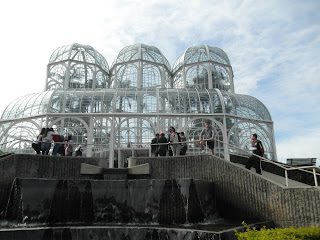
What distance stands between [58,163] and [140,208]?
15.9ft

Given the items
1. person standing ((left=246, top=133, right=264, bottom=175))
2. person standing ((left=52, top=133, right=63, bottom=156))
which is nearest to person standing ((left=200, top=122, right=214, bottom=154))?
person standing ((left=246, top=133, right=264, bottom=175))

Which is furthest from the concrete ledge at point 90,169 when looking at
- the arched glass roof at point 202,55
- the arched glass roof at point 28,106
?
the arched glass roof at point 202,55

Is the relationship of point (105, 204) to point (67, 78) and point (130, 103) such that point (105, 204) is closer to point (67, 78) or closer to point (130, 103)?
point (130, 103)

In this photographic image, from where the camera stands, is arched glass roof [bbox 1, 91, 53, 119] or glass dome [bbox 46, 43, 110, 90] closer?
arched glass roof [bbox 1, 91, 53, 119]

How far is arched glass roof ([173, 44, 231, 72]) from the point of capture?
27594 millimetres

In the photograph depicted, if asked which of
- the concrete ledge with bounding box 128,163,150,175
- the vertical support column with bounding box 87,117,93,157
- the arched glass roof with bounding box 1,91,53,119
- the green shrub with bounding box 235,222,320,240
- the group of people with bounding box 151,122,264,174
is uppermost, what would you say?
the arched glass roof with bounding box 1,91,53,119

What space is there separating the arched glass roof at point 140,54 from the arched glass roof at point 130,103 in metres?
9.48

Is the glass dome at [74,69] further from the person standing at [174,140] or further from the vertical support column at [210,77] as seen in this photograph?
the person standing at [174,140]

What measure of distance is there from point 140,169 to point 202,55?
780 inches

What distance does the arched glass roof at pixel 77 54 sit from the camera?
26562 mm

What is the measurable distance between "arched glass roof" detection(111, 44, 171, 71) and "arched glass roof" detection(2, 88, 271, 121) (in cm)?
948

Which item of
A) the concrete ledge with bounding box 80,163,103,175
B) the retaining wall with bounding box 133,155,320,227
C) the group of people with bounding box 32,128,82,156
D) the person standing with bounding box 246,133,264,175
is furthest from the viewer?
the group of people with bounding box 32,128,82,156

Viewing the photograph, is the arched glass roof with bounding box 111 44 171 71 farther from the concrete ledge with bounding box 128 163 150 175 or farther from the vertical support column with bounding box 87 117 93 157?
the concrete ledge with bounding box 128 163 150 175

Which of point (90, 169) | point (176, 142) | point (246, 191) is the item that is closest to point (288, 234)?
point (246, 191)
